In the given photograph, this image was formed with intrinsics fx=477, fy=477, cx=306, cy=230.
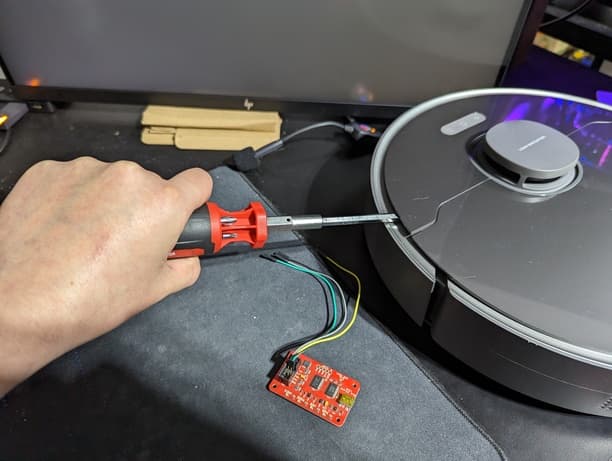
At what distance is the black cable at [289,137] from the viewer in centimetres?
75

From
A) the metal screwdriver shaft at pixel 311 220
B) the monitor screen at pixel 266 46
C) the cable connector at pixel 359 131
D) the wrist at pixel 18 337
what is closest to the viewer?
the wrist at pixel 18 337

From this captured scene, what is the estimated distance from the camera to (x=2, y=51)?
70 centimetres

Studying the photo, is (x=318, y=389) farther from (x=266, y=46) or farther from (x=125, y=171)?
(x=266, y=46)

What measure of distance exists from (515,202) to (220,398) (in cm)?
38

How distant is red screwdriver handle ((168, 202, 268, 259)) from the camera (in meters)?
0.47

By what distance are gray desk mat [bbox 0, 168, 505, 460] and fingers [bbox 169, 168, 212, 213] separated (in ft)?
0.43

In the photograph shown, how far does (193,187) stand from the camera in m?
0.48

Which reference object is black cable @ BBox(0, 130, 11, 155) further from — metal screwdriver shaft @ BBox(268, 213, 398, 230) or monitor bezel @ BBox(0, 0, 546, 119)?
metal screwdriver shaft @ BBox(268, 213, 398, 230)

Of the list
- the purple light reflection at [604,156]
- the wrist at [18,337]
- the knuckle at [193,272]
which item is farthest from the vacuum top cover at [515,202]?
the wrist at [18,337]

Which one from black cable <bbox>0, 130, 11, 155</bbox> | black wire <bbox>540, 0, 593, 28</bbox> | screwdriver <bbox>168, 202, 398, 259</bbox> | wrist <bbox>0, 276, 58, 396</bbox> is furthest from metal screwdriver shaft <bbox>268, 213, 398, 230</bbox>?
black wire <bbox>540, 0, 593, 28</bbox>

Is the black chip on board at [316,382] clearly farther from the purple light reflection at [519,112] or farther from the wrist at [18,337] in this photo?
the purple light reflection at [519,112]

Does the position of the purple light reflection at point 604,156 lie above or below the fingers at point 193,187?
above

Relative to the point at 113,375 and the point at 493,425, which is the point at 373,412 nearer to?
the point at 493,425

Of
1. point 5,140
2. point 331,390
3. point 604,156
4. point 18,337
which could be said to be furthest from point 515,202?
point 5,140
